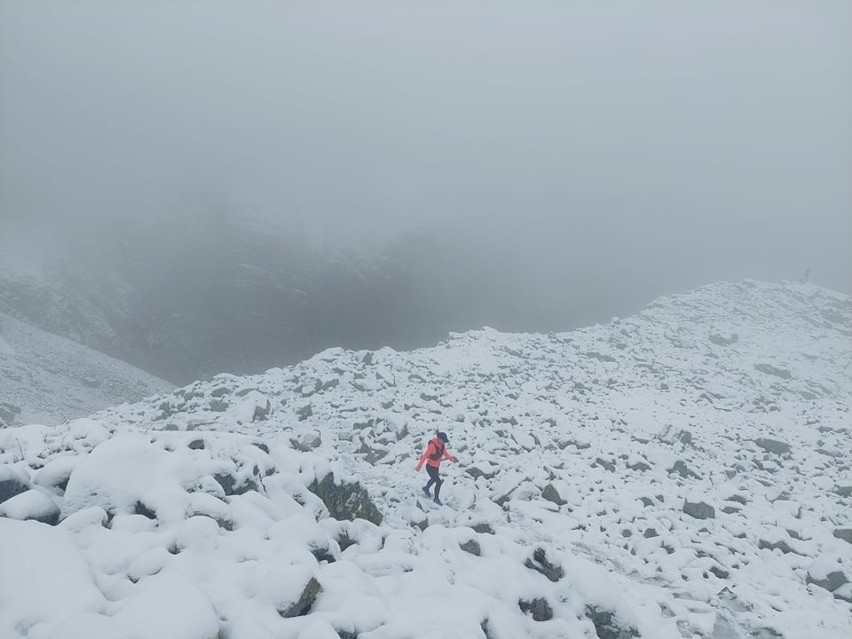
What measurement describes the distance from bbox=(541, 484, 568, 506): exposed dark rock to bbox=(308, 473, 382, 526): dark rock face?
550 cm

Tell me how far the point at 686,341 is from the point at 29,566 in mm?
32680

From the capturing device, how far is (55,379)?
2619cm

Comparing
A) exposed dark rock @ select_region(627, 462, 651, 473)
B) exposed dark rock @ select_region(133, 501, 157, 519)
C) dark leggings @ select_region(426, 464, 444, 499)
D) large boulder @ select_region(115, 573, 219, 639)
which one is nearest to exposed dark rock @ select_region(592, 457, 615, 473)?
exposed dark rock @ select_region(627, 462, 651, 473)

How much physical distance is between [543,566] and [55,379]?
2944 centimetres

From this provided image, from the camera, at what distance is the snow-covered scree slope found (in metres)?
5.02

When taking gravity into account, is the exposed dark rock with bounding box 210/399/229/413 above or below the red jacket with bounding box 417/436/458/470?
below

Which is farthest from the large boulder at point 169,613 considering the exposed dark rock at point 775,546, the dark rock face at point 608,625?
the exposed dark rock at point 775,546

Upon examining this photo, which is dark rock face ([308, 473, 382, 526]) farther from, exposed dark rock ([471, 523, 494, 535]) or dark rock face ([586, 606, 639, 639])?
dark rock face ([586, 606, 639, 639])

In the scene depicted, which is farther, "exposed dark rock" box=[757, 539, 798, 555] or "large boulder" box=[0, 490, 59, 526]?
"exposed dark rock" box=[757, 539, 798, 555]

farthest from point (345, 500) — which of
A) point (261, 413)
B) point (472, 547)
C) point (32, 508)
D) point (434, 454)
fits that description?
point (261, 413)

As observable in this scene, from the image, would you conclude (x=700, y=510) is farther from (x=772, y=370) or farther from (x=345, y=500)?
(x=772, y=370)

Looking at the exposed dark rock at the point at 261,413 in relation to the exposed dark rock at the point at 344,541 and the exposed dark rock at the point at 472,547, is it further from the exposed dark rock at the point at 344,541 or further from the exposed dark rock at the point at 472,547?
the exposed dark rock at the point at 472,547

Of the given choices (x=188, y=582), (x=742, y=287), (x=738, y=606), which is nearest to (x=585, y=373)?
(x=738, y=606)

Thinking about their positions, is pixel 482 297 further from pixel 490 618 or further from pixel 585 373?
pixel 490 618
